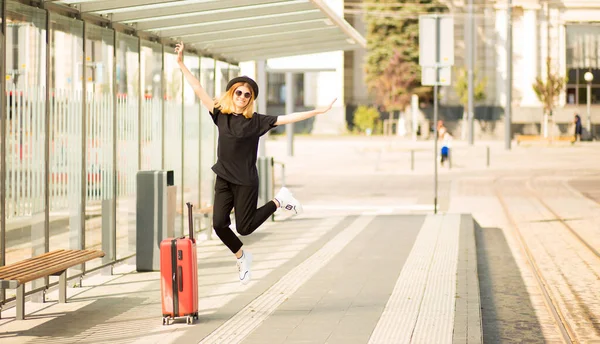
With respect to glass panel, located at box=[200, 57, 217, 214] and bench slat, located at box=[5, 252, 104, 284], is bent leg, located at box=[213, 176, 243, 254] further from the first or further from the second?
glass panel, located at box=[200, 57, 217, 214]

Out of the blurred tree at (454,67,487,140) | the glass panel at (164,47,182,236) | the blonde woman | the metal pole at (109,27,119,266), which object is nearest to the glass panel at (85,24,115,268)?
the metal pole at (109,27,119,266)

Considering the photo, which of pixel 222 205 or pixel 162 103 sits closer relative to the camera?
pixel 222 205

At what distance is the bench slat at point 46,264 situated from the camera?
8008 millimetres

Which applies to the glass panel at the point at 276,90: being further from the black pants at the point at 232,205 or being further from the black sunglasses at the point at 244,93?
the black sunglasses at the point at 244,93

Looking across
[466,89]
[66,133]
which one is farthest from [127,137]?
[466,89]

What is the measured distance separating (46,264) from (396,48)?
214 feet

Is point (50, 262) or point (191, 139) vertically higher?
point (191, 139)

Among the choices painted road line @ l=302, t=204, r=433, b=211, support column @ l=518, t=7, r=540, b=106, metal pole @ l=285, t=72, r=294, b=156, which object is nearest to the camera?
painted road line @ l=302, t=204, r=433, b=211

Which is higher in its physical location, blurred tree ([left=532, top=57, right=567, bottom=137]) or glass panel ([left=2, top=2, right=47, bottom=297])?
blurred tree ([left=532, top=57, right=567, bottom=137])

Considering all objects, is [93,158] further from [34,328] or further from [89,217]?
[34,328]

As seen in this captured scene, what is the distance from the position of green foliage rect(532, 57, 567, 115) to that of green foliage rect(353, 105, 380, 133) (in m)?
11.9

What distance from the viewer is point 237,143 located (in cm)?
816

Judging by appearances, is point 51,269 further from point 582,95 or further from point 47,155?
point 582,95

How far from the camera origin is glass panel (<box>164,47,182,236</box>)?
13.5 meters
